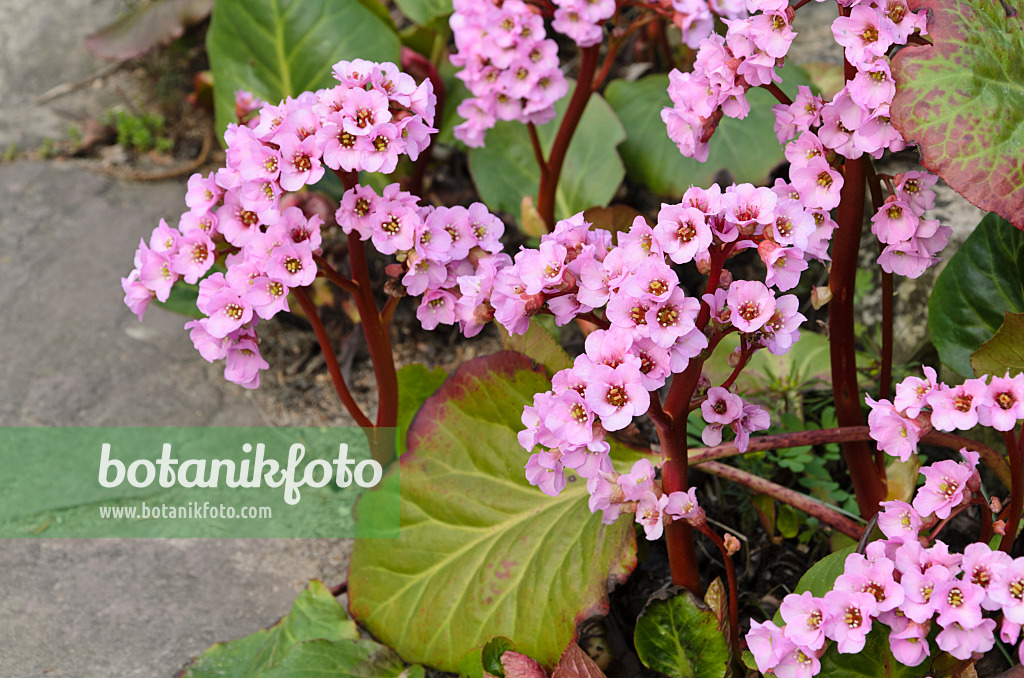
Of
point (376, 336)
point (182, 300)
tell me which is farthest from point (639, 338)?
point (182, 300)

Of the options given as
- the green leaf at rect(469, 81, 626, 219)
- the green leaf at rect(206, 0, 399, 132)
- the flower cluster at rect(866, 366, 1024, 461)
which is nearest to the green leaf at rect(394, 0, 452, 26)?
the green leaf at rect(206, 0, 399, 132)

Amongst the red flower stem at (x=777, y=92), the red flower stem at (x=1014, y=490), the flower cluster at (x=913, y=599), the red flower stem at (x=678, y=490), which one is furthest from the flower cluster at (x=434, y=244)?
the red flower stem at (x=1014, y=490)

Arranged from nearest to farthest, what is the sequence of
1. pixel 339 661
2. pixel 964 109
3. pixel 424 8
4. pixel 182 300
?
pixel 964 109
pixel 339 661
pixel 182 300
pixel 424 8

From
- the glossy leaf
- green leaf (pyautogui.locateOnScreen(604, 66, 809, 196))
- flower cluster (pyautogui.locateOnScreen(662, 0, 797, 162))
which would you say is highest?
flower cluster (pyautogui.locateOnScreen(662, 0, 797, 162))

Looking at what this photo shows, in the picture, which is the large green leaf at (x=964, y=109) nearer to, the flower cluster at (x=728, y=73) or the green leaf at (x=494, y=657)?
the flower cluster at (x=728, y=73)

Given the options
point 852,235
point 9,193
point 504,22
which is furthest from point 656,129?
point 9,193

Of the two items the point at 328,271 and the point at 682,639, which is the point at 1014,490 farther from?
the point at 328,271

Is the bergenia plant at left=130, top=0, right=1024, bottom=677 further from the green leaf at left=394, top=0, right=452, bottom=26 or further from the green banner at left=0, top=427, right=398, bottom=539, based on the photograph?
the green leaf at left=394, top=0, right=452, bottom=26
